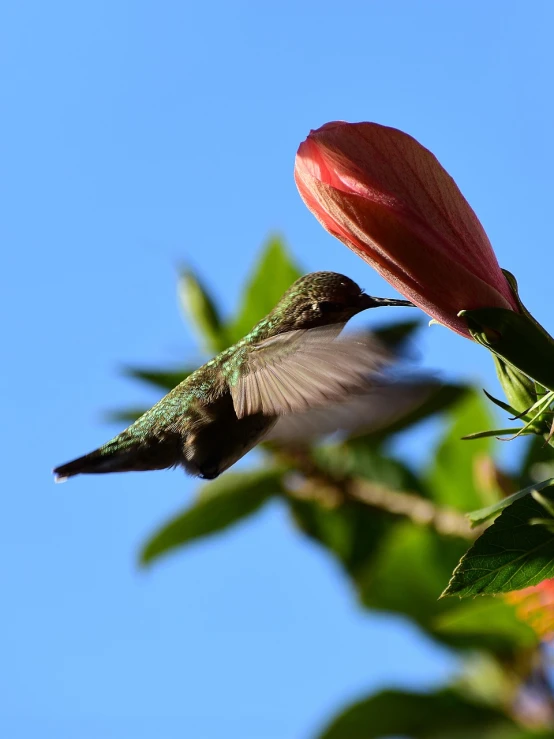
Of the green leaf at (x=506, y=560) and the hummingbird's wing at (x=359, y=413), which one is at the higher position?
the hummingbird's wing at (x=359, y=413)

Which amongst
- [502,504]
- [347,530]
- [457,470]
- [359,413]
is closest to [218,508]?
[347,530]

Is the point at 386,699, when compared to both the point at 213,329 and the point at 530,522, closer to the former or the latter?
the point at 213,329

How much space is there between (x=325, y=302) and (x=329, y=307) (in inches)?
0.6

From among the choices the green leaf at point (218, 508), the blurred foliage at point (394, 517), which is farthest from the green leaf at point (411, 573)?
the green leaf at point (218, 508)

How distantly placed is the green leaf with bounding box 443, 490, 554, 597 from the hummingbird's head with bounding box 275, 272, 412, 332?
63 centimetres

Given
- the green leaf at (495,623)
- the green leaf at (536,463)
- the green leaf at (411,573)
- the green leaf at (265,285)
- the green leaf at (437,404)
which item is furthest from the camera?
the green leaf at (265,285)

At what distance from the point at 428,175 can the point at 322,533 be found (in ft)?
8.15

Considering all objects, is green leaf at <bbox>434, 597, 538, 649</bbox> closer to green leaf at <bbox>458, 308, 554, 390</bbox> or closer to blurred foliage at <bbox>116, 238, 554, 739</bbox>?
blurred foliage at <bbox>116, 238, 554, 739</bbox>

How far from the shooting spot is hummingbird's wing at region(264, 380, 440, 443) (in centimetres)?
197

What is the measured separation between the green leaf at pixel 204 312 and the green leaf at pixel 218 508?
54 cm

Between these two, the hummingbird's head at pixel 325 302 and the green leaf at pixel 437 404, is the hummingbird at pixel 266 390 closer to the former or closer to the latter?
the hummingbird's head at pixel 325 302

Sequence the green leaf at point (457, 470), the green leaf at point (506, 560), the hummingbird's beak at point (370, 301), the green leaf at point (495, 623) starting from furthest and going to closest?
1. the green leaf at point (457, 470)
2. the green leaf at point (495, 623)
3. the hummingbird's beak at point (370, 301)
4. the green leaf at point (506, 560)

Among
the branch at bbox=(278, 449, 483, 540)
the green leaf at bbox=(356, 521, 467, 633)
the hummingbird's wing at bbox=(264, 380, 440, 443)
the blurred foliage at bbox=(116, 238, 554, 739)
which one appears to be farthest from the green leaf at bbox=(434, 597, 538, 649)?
the hummingbird's wing at bbox=(264, 380, 440, 443)

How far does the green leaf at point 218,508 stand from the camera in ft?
12.8
